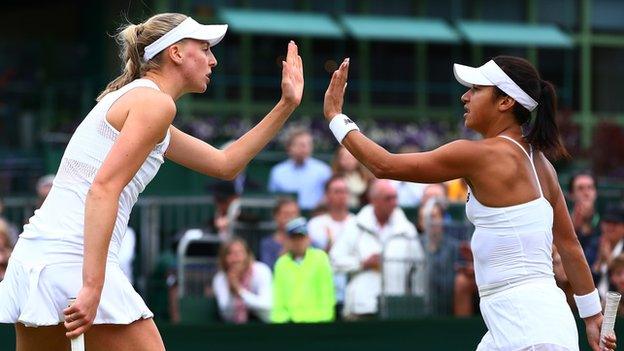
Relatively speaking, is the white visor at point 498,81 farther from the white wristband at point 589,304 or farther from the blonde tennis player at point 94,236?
the blonde tennis player at point 94,236

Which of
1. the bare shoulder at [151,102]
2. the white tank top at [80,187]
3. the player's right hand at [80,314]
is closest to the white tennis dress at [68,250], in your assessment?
the white tank top at [80,187]

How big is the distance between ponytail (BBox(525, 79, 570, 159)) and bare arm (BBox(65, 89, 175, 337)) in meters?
1.63

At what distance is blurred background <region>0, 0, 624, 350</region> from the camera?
1466 centimetres

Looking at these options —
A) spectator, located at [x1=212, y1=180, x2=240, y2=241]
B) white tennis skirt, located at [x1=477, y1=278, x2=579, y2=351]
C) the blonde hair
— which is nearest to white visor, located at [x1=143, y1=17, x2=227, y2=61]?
the blonde hair

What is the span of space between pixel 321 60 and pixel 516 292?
17946mm

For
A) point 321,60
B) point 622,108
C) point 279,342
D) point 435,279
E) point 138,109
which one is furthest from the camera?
point 622,108

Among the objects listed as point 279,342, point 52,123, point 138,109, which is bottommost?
point 279,342

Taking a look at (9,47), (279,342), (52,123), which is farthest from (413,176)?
(9,47)

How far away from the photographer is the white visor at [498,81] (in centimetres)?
607

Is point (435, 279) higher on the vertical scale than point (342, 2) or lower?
lower

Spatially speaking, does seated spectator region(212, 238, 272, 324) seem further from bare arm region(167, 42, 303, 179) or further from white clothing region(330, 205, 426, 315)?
bare arm region(167, 42, 303, 179)

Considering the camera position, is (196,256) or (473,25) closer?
(196,256)

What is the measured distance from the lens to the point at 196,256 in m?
11.7

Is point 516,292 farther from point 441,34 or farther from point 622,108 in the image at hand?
point 622,108
